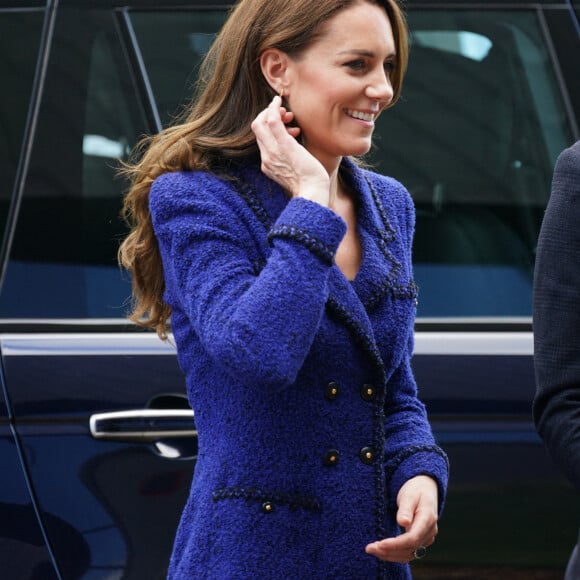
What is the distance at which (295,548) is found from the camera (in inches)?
67.1

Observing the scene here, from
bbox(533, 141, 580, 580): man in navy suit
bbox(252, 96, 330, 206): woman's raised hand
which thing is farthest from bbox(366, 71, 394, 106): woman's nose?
bbox(533, 141, 580, 580): man in navy suit

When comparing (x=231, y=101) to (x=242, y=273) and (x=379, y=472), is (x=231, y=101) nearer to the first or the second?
(x=242, y=273)

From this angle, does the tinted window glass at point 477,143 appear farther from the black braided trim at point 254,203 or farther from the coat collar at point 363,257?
the black braided trim at point 254,203

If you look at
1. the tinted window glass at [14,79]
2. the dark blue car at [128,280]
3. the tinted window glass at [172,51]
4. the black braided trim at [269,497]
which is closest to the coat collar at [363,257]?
the black braided trim at [269,497]

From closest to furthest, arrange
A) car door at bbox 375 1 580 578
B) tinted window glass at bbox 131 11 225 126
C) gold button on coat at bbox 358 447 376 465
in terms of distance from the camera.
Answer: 1. gold button on coat at bbox 358 447 376 465
2. car door at bbox 375 1 580 578
3. tinted window glass at bbox 131 11 225 126

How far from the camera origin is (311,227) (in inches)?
65.2

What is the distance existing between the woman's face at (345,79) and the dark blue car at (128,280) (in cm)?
80

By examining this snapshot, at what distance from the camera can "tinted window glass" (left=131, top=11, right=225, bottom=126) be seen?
8.60 ft

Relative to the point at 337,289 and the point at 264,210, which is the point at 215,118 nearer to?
the point at 264,210

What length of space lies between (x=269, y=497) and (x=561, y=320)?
0.49 metres

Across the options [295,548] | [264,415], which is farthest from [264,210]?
[295,548]

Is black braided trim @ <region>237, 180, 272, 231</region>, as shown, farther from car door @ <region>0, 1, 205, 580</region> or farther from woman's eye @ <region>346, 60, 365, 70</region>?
car door @ <region>0, 1, 205, 580</region>

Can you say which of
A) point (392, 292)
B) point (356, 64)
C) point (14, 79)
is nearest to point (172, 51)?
point (14, 79)

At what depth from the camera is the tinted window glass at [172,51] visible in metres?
2.62
